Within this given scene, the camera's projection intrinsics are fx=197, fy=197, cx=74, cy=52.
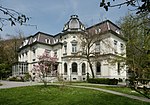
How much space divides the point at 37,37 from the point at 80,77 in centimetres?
1418

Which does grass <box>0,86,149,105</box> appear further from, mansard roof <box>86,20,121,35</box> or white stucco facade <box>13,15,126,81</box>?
mansard roof <box>86,20,121,35</box>

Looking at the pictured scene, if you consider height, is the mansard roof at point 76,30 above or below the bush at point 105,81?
above

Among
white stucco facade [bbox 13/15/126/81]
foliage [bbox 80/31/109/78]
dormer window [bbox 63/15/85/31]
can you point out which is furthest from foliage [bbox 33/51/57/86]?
dormer window [bbox 63/15/85/31]

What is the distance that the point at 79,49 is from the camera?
41.2 meters

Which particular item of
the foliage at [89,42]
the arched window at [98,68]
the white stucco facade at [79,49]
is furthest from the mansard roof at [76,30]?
the arched window at [98,68]

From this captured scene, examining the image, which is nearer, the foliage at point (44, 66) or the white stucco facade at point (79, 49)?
the foliage at point (44, 66)

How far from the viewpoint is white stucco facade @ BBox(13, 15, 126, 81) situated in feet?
126

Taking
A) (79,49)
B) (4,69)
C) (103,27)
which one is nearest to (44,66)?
(4,69)

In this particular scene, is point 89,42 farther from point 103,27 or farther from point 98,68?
point 98,68

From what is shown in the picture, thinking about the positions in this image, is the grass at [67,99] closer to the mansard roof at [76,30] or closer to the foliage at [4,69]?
the foliage at [4,69]

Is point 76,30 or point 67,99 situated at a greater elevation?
point 76,30

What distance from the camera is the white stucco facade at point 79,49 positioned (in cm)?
3841

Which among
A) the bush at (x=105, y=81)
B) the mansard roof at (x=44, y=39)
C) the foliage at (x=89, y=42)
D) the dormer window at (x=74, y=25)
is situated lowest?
the bush at (x=105, y=81)

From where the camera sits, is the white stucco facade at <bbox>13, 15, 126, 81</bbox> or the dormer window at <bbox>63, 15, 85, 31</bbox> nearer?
the white stucco facade at <bbox>13, 15, 126, 81</bbox>
